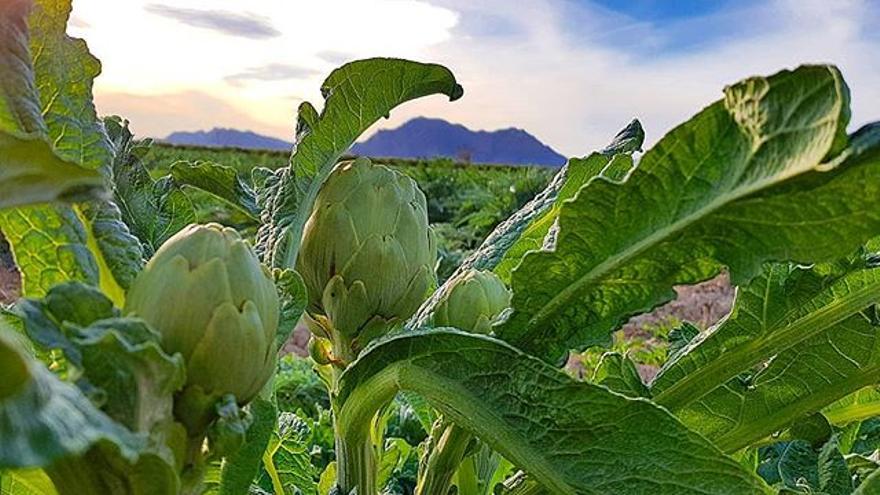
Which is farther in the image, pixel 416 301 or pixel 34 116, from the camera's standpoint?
pixel 416 301

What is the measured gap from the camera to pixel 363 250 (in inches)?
23.8

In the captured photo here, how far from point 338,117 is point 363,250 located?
0.10m

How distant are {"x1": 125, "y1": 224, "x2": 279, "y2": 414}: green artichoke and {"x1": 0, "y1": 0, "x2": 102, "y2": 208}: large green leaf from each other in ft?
0.17

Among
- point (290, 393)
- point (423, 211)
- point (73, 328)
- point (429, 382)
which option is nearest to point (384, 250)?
point (423, 211)

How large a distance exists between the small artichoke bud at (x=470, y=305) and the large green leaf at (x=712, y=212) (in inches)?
2.7

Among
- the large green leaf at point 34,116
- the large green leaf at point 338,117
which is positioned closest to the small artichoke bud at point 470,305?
the large green leaf at point 338,117

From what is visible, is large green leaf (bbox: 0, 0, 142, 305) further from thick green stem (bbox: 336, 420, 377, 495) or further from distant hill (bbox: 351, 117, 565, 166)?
distant hill (bbox: 351, 117, 565, 166)

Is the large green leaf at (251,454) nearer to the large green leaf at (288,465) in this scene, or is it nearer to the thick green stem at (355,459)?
the thick green stem at (355,459)

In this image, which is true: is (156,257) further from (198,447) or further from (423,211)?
(423,211)

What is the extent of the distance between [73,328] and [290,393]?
2.62 meters

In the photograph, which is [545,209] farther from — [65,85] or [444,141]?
[444,141]

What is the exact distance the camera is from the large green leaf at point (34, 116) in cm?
33

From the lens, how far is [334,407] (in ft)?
1.77

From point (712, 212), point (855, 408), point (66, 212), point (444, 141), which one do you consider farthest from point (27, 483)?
point (444, 141)
